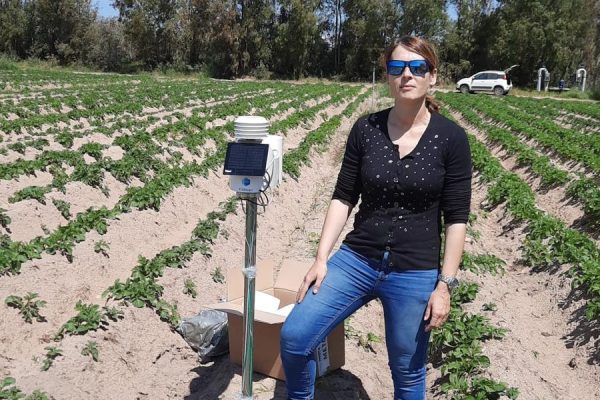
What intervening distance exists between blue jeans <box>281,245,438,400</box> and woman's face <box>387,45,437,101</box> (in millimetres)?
805

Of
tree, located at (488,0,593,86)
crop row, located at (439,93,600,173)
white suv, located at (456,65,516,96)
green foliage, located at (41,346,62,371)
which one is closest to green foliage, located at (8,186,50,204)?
green foliage, located at (41,346,62,371)

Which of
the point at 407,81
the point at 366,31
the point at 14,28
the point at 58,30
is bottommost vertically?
the point at 407,81

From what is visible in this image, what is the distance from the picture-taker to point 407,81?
295 cm

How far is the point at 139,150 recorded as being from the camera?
416 inches

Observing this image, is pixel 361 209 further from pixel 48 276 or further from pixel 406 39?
pixel 48 276

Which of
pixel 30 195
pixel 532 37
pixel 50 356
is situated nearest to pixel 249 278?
pixel 50 356

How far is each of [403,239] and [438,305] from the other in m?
0.36

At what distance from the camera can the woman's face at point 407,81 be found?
9.64ft

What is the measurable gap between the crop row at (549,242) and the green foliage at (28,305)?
4.72 metres

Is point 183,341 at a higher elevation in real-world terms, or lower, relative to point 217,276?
lower

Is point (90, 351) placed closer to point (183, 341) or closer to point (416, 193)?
→ point (183, 341)

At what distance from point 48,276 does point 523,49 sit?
50.3 metres

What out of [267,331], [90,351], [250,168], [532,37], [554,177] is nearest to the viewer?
[250,168]

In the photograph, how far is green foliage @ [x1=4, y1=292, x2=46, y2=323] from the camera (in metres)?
4.98
